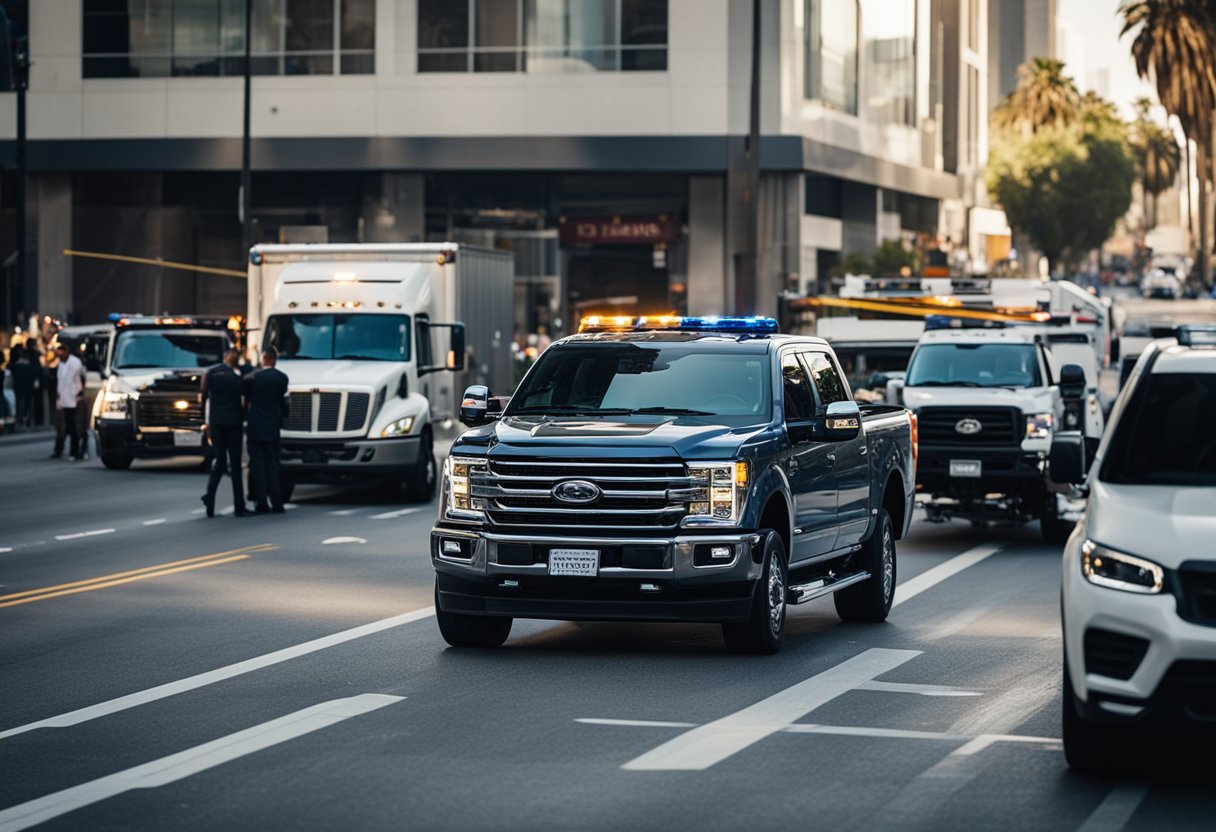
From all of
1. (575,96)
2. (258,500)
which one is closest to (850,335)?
(258,500)

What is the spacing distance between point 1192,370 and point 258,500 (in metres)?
16.4

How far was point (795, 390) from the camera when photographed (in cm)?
1384

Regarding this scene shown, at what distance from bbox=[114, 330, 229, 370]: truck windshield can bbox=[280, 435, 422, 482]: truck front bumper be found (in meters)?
6.76

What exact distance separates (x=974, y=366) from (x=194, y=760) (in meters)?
15.2

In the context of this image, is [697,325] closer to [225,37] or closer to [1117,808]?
[1117,808]

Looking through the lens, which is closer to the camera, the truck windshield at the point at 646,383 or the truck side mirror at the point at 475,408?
the truck windshield at the point at 646,383

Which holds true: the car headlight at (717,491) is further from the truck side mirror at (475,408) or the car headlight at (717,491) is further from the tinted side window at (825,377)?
the tinted side window at (825,377)

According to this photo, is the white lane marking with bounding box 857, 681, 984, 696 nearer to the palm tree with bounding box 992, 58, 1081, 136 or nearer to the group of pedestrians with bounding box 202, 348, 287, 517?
the group of pedestrians with bounding box 202, 348, 287, 517

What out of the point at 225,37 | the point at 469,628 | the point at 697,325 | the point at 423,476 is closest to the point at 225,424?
the point at 423,476

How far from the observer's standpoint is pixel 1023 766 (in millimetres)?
9250

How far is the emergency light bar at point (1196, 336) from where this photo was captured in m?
10.1

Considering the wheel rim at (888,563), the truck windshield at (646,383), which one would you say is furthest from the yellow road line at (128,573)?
the wheel rim at (888,563)

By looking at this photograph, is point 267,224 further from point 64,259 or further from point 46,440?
point 46,440

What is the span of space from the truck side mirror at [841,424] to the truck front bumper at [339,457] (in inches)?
505
